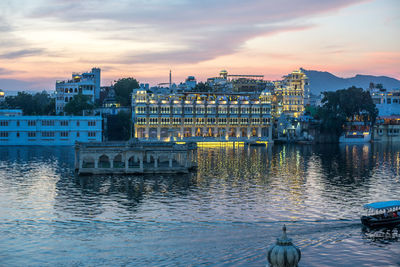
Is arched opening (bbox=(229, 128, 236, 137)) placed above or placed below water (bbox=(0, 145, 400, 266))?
above

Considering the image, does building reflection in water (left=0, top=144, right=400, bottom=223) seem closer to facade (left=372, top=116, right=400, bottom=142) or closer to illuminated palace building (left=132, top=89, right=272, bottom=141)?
illuminated palace building (left=132, top=89, right=272, bottom=141)

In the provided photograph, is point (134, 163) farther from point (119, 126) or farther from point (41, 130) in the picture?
point (119, 126)

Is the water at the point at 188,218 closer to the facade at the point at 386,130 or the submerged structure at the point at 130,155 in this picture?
the submerged structure at the point at 130,155

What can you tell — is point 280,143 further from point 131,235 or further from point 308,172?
point 131,235

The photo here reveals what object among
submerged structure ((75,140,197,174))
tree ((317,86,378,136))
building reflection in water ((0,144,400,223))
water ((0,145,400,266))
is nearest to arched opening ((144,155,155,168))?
submerged structure ((75,140,197,174))

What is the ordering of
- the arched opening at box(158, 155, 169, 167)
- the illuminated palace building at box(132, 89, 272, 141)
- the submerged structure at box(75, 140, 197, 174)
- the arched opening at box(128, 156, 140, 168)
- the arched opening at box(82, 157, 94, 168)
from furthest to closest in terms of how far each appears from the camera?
the illuminated palace building at box(132, 89, 272, 141) → the arched opening at box(158, 155, 169, 167) → the arched opening at box(82, 157, 94, 168) → the arched opening at box(128, 156, 140, 168) → the submerged structure at box(75, 140, 197, 174)

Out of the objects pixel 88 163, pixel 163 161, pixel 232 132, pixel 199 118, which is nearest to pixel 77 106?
pixel 199 118

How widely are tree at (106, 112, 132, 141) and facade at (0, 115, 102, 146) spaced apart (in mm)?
22795

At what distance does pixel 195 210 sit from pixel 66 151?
70.5m

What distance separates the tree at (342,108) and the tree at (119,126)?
6392 centimetres

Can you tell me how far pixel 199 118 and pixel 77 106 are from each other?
122 ft

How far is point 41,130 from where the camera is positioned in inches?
5138

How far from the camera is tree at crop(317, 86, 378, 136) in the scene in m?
167

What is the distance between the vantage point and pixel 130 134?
15575 centimetres
